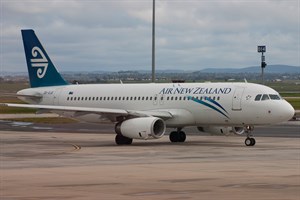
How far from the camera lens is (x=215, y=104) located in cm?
4269

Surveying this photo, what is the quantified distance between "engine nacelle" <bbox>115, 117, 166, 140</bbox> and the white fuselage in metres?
1.75

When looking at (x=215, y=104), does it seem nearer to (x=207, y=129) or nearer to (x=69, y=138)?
(x=207, y=129)

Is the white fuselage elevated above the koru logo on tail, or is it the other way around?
the koru logo on tail

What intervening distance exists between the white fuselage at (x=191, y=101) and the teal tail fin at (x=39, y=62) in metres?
1.34

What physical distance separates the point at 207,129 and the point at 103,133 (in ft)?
34.9

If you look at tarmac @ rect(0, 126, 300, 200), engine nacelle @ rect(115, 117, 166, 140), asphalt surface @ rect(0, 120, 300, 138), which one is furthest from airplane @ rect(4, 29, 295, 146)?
asphalt surface @ rect(0, 120, 300, 138)

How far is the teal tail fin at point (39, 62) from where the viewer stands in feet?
165

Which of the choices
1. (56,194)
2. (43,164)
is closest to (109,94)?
(43,164)

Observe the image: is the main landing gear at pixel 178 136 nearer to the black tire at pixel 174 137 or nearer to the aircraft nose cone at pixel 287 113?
the black tire at pixel 174 137

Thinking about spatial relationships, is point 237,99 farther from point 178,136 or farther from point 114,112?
point 114,112

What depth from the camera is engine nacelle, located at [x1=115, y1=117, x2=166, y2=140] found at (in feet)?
137

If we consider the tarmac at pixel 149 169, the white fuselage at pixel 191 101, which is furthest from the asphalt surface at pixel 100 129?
the white fuselage at pixel 191 101

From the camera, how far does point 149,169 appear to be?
92.4 ft

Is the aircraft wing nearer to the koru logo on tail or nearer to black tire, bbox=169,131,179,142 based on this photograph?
black tire, bbox=169,131,179,142
